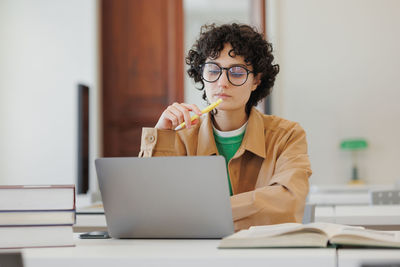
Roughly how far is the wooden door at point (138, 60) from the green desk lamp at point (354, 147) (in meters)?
1.85

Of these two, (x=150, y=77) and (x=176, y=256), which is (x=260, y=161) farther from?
(x=150, y=77)

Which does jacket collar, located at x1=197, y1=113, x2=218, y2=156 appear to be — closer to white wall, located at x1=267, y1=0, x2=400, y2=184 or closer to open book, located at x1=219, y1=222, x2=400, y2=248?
open book, located at x1=219, y1=222, x2=400, y2=248

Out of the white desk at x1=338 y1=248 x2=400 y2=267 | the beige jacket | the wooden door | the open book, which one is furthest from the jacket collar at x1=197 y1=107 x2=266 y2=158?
the wooden door

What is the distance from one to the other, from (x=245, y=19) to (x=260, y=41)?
871 centimetres

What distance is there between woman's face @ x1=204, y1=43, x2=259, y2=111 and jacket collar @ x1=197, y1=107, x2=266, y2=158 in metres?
0.08

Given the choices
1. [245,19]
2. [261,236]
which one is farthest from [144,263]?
[245,19]

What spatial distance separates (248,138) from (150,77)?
4.28 metres

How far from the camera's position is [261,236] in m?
1.18

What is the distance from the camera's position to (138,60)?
20.4 ft

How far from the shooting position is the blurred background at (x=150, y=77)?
568 centimetres

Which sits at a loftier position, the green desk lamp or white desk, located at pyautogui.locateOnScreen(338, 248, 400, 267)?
white desk, located at pyautogui.locateOnScreen(338, 248, 400, 267)

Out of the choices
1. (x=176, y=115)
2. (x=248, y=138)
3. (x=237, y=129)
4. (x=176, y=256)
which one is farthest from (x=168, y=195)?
(x=237, y=129)

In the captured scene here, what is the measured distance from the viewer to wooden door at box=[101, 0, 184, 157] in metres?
6.17

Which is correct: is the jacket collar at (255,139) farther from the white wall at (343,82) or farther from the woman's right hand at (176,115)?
the white wall at (343,82)
